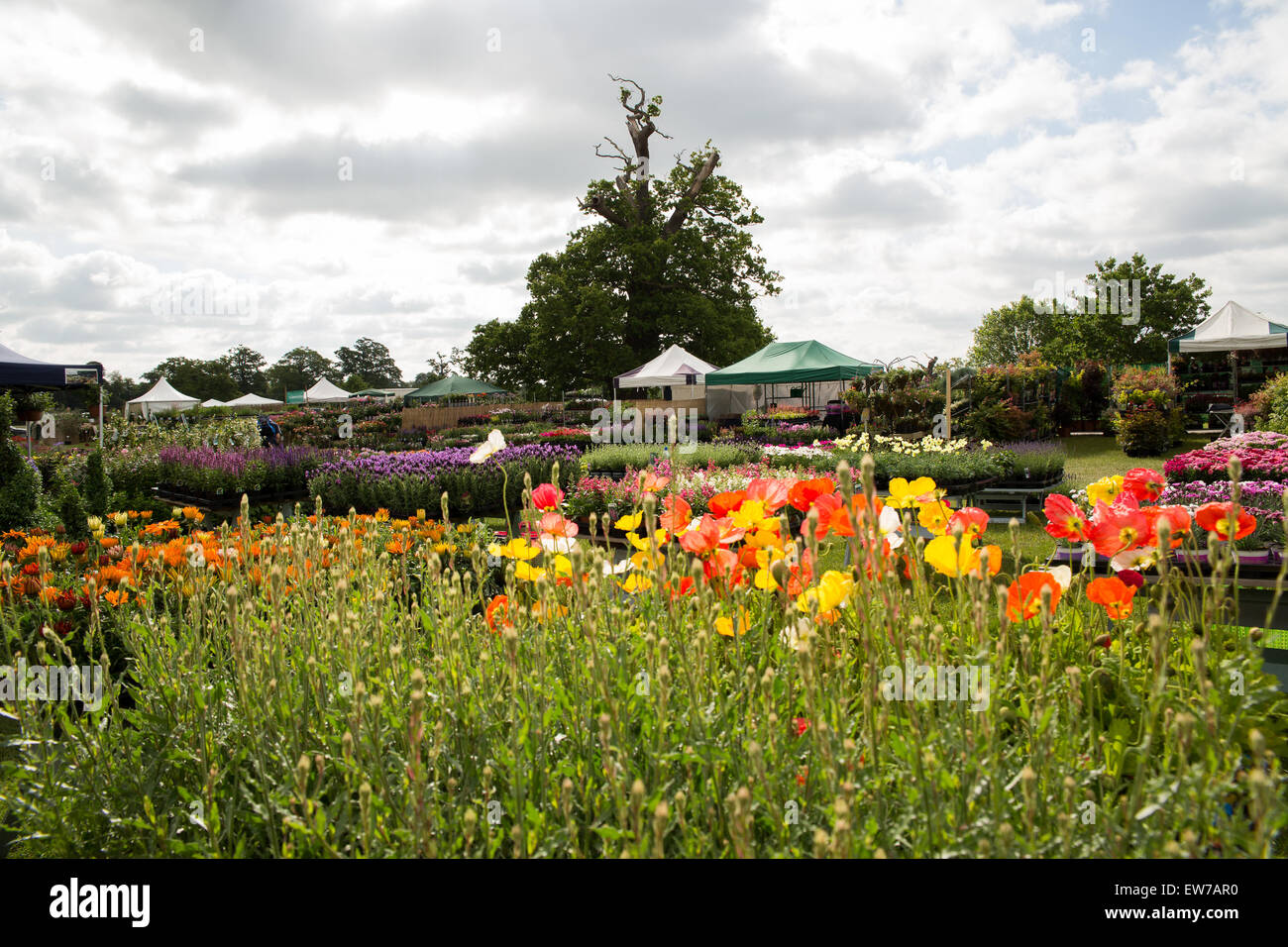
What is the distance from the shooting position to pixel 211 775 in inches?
51.0

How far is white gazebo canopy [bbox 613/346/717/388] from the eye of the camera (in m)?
19.5

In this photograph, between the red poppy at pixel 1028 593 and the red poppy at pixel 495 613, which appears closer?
the red poppy at pixel 1028 593

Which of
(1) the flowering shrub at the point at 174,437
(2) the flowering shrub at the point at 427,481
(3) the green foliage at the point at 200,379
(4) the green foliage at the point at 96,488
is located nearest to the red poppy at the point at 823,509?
(2) the flowering shrub at the point at 427,481

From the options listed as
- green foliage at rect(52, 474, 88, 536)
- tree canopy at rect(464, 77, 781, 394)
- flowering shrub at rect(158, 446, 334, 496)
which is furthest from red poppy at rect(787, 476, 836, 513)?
tree canopy at rect(464, 77, 781, 394)

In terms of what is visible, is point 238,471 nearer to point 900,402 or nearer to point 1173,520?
point 1173,520

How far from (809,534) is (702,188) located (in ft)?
103

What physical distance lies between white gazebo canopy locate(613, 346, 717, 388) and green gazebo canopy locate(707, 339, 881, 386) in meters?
1.88

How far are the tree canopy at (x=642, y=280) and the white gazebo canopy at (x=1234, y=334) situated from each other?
47.1 feet

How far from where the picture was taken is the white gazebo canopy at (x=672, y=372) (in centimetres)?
1952

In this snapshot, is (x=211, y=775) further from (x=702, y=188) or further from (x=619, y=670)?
(x=702, y=188)

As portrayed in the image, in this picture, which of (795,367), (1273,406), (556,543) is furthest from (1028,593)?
(1273,406)

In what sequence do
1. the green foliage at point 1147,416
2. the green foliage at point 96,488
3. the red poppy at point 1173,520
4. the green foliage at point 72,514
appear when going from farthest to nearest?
the green foliage at point 1147,416, the green foliage at point 96,488, the green foliage at point 72,514, the red poppy at point 1173,520

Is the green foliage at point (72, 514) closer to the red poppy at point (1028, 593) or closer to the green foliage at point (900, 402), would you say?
the red poppy at point (1028, 593)
